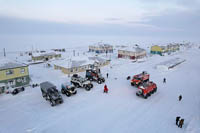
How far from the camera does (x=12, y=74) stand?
18.8 m

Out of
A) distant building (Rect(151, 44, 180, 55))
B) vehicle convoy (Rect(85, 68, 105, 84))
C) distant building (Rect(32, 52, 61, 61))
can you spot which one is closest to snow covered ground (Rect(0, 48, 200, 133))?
vehicle convoy (Rect(85, 68, 105, 84))

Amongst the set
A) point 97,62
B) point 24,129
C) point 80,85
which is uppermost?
point 97,62

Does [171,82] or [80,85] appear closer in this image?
[80,85]

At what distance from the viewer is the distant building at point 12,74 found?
1803 centimetres

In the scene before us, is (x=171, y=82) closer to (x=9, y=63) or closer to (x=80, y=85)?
(x=80, y=85)

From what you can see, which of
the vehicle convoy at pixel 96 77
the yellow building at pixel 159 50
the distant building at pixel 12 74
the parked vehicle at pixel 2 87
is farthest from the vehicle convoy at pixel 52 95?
the yellow building at pixel 159 50

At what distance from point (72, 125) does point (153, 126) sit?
24.3 ft

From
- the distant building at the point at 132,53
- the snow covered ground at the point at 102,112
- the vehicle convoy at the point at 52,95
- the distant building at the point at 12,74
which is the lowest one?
the snow covered ground at the point at 102,112

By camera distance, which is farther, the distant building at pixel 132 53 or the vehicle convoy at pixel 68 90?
the distant building at pixel 132 53

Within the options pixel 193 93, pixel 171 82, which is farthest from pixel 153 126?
pixel 171 82

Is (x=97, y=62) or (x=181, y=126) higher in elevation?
(x=97, y=62)

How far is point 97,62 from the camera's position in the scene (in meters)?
32.4

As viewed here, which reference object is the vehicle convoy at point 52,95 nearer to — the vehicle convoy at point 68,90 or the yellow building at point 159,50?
the vehicle convoy at point 68,90

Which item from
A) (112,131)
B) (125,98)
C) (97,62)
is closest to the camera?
(112,131)
